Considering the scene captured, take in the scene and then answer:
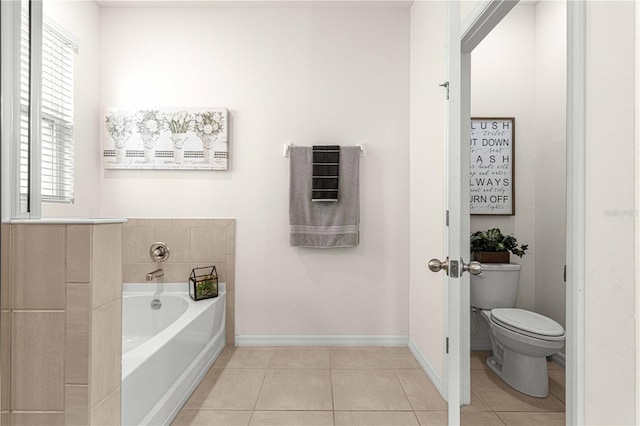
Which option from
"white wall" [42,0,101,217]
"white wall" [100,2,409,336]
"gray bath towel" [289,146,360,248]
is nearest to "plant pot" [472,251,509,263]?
"white wall" [100,2,409,336]

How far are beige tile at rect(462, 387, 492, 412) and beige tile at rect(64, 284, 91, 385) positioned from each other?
1768mm

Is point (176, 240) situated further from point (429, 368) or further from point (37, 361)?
point (429, 368)

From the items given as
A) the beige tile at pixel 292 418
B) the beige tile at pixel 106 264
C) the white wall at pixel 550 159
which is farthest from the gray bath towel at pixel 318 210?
the beige tile at pixel 106 264

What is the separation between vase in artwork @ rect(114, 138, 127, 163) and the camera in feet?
9.45

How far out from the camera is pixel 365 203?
2.97m

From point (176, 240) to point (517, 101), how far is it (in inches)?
108

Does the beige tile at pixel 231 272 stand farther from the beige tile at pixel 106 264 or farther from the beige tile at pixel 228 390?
the beige tile at pixel 106 264

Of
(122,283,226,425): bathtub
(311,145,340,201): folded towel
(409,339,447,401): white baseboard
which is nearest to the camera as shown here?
(122,283,226,425): bathtub

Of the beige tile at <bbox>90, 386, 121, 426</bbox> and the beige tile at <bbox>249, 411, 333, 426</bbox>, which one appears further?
the beige tile at <bbox>249, 411, 333, 426</bbox>

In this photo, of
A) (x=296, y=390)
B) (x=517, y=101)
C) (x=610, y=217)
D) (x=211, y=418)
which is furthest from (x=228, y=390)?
(x=517, y=101)

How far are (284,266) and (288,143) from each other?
94cm

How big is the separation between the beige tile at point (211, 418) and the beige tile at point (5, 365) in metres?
0.99

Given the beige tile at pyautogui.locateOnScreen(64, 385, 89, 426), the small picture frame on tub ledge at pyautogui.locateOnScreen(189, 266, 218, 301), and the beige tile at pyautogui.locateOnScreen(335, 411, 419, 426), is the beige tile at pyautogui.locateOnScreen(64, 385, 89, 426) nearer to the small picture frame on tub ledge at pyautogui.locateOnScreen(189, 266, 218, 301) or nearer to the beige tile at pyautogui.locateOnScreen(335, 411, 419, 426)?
the beige tile at pyautogui.locateOnScreen(335, 411, 419, 426)

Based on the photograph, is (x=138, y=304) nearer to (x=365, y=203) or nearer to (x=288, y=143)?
(x=288, y=143)
